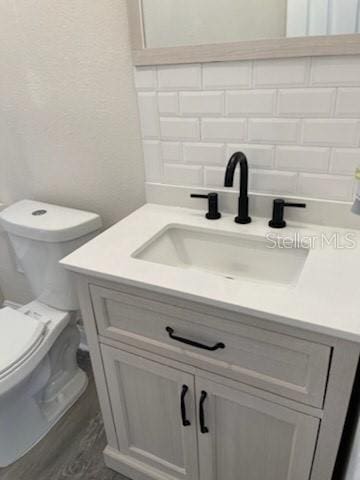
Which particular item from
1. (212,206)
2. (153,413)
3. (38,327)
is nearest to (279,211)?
(212,206)

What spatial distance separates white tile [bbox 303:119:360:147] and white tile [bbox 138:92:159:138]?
1.52 ft

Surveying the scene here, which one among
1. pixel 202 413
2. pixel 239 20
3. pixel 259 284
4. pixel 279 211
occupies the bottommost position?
pixel 202 413

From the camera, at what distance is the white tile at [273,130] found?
1.00 meters

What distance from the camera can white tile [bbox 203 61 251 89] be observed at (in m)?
0.98

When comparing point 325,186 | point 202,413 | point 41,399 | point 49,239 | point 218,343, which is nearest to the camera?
point 218,343

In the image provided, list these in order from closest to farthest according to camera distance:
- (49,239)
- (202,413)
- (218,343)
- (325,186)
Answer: (218,343) < (202,413) < (325,186) < (49,239)

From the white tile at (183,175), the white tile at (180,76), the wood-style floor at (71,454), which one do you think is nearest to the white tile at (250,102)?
the white tile at (180,76)

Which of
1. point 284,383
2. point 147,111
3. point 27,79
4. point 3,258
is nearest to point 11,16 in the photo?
point 27,79

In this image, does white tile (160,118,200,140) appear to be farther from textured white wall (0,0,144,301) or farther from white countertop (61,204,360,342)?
white countertop (61,204,360,342)

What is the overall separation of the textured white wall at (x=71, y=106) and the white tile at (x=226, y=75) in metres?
0.26

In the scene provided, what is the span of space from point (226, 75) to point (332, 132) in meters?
0.33

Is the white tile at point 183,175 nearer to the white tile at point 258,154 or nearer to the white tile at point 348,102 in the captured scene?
the white tile at point 258,154

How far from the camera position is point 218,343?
0.82m

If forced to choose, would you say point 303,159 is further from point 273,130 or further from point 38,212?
point 38,212
